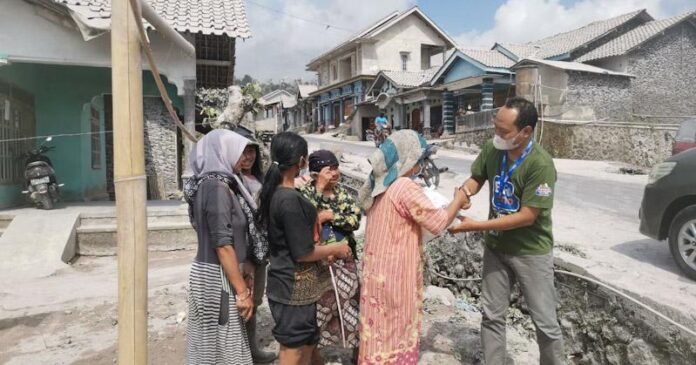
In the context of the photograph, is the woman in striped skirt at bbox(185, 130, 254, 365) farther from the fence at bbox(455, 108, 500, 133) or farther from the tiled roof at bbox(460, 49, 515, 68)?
the tiled roof at bbox(460, 49, 515, 68)

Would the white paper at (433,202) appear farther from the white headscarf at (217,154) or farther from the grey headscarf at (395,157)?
the white headscarf at (217,154)

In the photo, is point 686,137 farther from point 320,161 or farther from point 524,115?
point 320,161

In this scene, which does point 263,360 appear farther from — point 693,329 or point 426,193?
point 693,329

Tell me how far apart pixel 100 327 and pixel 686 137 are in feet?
35.9

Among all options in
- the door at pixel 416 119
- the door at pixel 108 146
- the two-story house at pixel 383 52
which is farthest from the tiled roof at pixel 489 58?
the door at pixel 108 146

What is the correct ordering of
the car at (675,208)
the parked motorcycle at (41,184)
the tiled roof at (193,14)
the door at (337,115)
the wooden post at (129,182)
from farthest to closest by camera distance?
the door at (337,115) < the parked motorcycle at (41,184) < the tiled roof at (193,14) < the car at (675,208) < the wooden post at (129,182)

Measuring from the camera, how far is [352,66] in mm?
37062

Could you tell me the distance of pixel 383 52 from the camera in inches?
1394

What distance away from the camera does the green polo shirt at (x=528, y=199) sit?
103 inches

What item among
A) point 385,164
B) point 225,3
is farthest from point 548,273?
point 225,3

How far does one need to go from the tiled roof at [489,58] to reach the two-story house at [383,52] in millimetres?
10947

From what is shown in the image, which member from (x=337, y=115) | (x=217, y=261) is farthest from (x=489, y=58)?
(x=217, y=261)

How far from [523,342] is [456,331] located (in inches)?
22.2

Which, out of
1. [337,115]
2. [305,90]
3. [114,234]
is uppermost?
[305,90]
